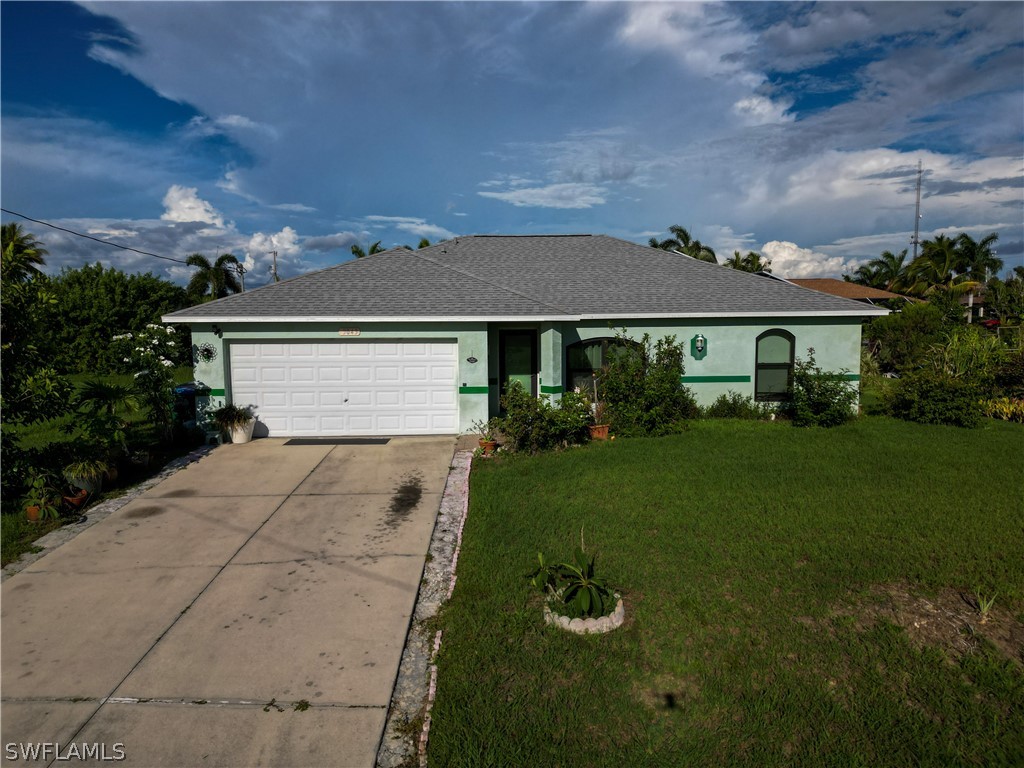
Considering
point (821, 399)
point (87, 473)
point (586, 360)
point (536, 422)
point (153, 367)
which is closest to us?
point (87, 473)

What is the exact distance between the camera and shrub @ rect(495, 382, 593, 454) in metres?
11.1

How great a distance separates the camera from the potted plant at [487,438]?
11.2m

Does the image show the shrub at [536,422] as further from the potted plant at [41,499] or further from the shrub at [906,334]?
the shrub at [906,334]

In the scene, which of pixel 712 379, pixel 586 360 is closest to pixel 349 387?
pixel 586 360

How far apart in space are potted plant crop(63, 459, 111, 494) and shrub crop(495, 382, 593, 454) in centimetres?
639

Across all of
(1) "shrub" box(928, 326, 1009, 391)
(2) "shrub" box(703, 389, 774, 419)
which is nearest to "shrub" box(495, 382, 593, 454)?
(2) "shrub" box(703, 389, 774, 419)

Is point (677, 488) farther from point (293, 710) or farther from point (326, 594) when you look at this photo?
point (293, 710)

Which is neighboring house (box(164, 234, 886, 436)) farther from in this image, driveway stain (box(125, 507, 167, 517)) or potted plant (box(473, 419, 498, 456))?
driveway stain (box(125, 507, 167, 517))

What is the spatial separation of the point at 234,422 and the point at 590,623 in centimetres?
977

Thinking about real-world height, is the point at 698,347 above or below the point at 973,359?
above

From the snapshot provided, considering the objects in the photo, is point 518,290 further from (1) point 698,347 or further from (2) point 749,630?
(2) point 749,630

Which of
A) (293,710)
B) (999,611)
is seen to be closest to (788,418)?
(999,611)

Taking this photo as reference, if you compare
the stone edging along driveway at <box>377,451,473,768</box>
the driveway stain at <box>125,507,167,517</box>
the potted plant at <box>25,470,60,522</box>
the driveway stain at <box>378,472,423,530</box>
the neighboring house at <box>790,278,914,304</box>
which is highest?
the neighboring house at <box>790,278,914,304</box>

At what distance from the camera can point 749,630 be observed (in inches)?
198
